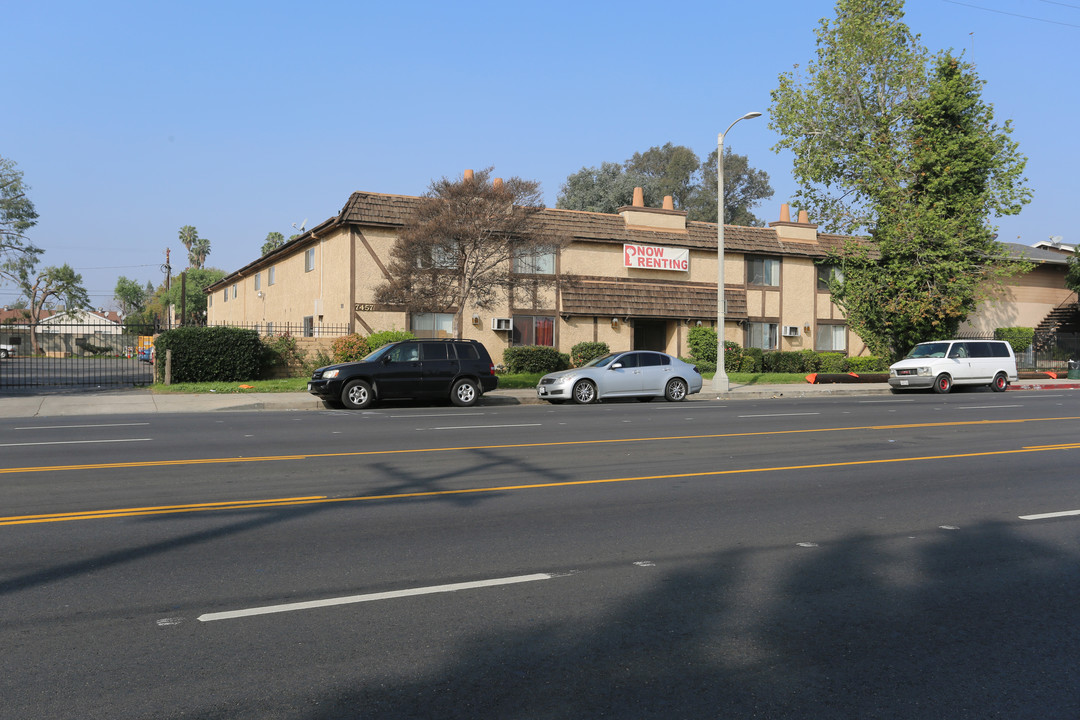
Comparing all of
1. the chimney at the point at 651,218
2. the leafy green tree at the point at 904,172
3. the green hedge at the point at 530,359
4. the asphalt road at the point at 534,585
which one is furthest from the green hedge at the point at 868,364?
the asphalt road at the point at 534,585

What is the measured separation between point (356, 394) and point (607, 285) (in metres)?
15.6

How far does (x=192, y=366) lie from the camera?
81.5 ft

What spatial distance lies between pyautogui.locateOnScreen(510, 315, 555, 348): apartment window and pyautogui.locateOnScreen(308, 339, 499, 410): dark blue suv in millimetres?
10060

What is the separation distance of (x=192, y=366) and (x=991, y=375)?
87.8ft

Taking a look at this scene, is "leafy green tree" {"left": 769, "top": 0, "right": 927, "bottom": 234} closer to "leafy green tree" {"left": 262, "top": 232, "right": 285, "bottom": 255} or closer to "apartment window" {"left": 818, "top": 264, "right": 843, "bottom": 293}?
"apartment window" {"left": 818, "top": 264, "right": 843, "bottom": 293}

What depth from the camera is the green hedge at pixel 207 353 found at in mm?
24531

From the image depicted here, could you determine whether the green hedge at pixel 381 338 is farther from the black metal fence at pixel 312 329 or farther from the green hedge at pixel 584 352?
the green hedge at pixel 584 352

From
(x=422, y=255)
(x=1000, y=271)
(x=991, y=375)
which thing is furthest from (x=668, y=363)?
(x=1000, y=271)

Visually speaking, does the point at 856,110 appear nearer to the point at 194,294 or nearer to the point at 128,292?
the point at 194,294

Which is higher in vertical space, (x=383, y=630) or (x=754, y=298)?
(x=754, y=298)

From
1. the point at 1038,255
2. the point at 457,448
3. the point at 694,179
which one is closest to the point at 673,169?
the point at 694,179

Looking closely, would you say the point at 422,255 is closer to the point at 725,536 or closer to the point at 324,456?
the point at 324,456

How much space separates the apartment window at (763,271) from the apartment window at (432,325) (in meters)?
14.4

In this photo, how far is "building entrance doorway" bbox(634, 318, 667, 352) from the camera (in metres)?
36.3
